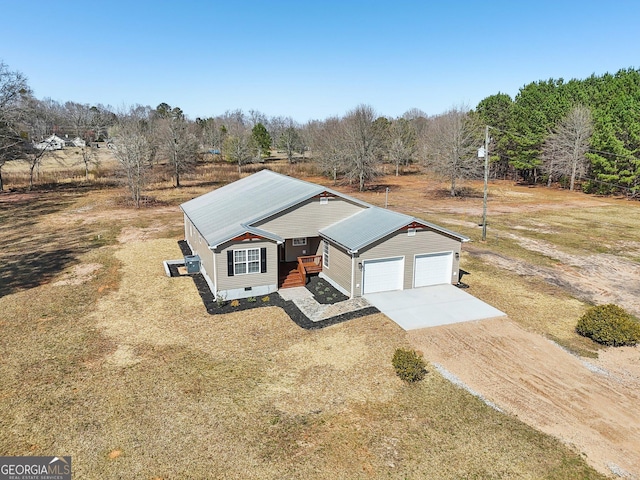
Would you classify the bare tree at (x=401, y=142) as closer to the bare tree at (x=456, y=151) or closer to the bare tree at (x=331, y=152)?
the bare tree at (x=331, y=152)

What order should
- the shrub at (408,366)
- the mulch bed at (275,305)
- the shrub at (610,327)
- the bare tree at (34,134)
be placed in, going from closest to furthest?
the shrub at (408,366)
the shrub at (610,327)
the mulch bed at (275,305)
the bare tree at (34,134)

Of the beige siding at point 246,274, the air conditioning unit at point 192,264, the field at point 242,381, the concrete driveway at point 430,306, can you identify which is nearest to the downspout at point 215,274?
the beige siding at point 246,274

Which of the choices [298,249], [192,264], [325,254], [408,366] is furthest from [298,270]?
[408,366]

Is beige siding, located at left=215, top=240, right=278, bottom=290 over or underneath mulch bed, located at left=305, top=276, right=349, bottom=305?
over

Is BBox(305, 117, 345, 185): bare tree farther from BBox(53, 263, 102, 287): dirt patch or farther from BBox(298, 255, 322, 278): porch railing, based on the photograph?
BBox(53, 263, 102, 287): dirt patch

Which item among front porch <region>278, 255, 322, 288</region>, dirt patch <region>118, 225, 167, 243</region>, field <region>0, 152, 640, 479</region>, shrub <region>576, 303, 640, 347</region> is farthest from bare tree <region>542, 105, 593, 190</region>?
dirt patch <region>118, 225, 167, 243</region>

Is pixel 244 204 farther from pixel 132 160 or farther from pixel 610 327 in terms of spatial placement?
pixel 132 160
